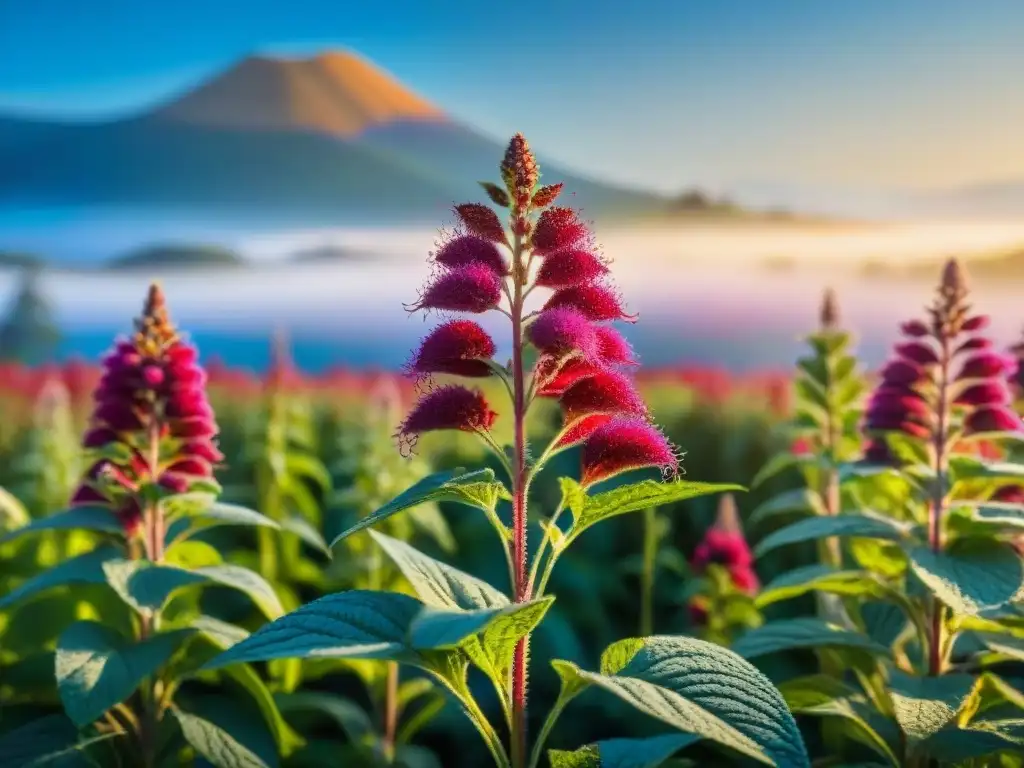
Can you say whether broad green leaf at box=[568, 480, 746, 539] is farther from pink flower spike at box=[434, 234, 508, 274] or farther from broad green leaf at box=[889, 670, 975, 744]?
broad green leaf at box=[889, 670, 975, 744]

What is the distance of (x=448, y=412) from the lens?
111 cm

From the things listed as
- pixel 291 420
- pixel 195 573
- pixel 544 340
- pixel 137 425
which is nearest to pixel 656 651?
pixel 544 340

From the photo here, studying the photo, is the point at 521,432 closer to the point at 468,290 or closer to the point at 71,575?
the point at 468,290

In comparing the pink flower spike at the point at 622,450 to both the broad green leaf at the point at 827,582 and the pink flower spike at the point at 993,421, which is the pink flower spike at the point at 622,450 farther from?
the pink flower spike at the point at 993,421

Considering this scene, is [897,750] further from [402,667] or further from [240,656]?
[402,667]

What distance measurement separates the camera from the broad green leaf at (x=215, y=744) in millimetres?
1426

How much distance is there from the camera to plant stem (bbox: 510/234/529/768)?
1086 mm

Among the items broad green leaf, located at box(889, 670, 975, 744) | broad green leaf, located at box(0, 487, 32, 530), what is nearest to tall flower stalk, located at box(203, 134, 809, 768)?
broad green leaf, located at box(889, 670, 975, 744)

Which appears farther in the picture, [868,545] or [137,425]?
[868,545]

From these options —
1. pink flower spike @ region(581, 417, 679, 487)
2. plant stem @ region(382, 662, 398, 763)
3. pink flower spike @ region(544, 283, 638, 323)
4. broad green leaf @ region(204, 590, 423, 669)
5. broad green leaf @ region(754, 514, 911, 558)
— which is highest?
pink flower spike @ region(544, 283, 638, 323)

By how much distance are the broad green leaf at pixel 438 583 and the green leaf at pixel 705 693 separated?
0.44ft

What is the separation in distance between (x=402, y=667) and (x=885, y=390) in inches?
59.3

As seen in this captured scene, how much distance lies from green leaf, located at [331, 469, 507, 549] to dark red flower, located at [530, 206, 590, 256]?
25 centimetres

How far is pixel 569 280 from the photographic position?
3.67 feet
